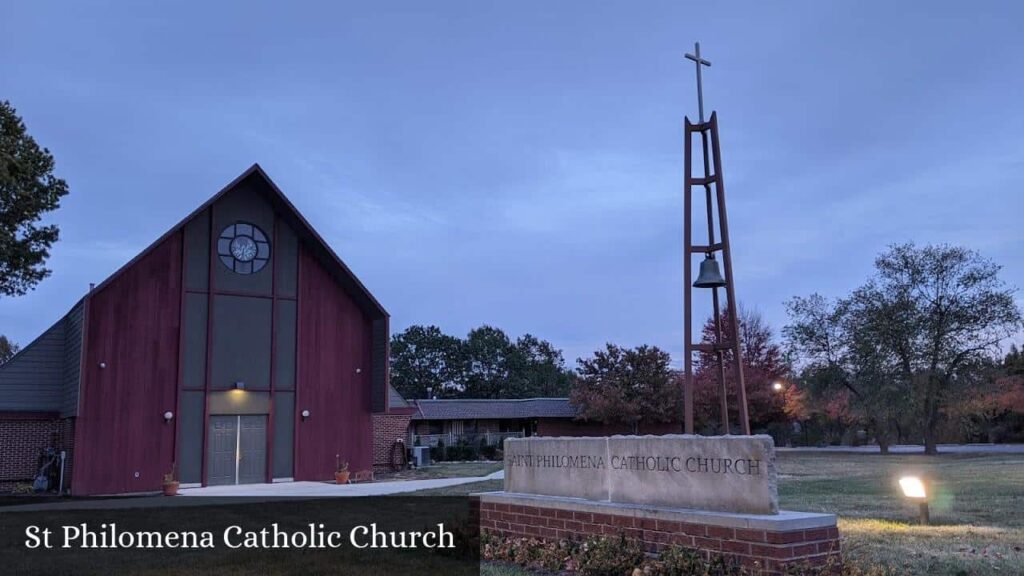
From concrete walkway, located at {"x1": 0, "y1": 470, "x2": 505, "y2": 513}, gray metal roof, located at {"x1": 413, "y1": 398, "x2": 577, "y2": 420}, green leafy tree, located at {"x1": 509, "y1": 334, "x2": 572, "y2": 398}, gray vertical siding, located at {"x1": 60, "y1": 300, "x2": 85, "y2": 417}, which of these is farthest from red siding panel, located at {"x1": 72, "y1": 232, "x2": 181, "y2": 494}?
green leafy tree, located at {"x1": 509, "y1": 334, "x2": 572, "y2": 398}

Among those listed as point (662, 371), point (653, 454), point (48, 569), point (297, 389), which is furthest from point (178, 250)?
point (662, 371)

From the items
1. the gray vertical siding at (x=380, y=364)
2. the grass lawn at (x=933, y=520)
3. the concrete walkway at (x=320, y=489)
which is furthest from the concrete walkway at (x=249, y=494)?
the gray vertical siding at (x=380, y=364)

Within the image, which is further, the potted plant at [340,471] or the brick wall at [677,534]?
the potted plant at [340,471]

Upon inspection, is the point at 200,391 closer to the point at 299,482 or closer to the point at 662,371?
the point at 299,482

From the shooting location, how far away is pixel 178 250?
80.2ft

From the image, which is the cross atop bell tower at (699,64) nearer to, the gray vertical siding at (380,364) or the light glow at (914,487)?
the light glow at (914,487)

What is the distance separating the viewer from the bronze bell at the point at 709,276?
12.5 meters

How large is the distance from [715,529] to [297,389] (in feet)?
68.3

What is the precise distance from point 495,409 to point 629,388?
30.6 feet

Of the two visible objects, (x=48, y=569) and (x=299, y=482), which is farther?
(x=299, y=482)

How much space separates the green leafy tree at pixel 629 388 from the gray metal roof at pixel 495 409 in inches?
144

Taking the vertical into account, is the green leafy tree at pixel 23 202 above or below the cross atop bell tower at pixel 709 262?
above

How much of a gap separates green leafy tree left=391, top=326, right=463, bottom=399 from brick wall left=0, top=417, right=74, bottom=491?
4995 cm

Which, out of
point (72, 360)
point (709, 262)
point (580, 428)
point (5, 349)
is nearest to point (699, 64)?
point (709, 262)
